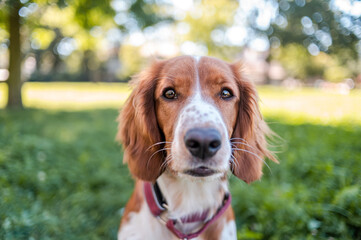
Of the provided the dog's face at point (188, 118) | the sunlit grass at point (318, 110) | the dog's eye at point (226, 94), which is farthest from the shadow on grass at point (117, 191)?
the dog's eye at point (226, 94)

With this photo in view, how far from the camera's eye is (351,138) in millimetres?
4938

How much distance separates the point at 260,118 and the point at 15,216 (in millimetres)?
2494

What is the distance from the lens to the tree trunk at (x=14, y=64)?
848 cm

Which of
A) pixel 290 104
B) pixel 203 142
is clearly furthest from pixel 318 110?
pixel 203 142

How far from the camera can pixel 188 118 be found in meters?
1.81

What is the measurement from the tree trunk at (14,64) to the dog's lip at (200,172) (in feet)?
28.4

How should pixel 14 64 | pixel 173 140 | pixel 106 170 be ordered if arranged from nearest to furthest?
pixel 173 140, pixel 106 170, pixel 14 64

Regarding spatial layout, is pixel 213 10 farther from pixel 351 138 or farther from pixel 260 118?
pixel 260 118

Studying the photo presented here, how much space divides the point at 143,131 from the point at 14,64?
333 inches

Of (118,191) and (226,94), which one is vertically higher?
(226,94)

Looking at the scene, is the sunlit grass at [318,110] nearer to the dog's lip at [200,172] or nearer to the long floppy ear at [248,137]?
the long floppy ear at [248,137]

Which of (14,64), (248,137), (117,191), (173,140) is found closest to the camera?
(173,140)

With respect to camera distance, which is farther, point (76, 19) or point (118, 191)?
point (76, 19)

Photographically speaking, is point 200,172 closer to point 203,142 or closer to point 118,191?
point 203,142
